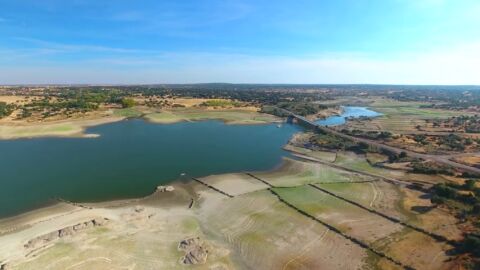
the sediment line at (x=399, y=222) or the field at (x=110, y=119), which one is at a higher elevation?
the field at (x=110, y=119)

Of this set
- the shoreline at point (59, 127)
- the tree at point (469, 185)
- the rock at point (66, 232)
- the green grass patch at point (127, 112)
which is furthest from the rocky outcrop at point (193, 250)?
the green grass patch at point (127, 112)

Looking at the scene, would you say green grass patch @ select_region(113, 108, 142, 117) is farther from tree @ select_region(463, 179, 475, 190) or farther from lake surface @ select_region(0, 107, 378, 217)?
tree @ select_region(463, 179, 475, 190)

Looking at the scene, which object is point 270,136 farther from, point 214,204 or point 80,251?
point 80,251

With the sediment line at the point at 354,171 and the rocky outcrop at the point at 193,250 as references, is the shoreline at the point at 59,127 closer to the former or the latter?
the sediment line at the point at 354,171

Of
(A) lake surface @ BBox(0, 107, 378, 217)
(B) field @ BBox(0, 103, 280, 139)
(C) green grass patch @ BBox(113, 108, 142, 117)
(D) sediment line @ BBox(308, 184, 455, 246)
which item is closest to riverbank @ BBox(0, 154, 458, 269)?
(D) sediment line @ BBox(308, 184, 455, 246)

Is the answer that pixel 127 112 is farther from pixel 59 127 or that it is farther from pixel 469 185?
pixel 469 185


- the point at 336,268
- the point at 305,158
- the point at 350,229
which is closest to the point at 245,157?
the point at 305,158
